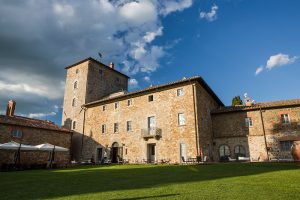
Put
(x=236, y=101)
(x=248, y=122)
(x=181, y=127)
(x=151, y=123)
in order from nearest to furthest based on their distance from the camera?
(x=181, y=127) → (x=248, y=122) → (x=151, y=123) → (x=236, y=101)

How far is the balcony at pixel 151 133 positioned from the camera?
21922 mm

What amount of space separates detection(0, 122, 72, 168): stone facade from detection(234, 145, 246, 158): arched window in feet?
62.1

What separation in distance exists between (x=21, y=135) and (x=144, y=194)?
21.6 meters

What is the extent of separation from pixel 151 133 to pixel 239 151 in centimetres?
956

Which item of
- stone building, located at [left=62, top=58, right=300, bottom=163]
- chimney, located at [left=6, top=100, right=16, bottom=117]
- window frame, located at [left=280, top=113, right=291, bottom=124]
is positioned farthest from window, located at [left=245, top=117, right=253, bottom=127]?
chimney, located at [left=6, top=100, right=16, bottom=117]

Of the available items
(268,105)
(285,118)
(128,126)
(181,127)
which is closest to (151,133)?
(181,127)

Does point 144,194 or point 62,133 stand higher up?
point 62,133

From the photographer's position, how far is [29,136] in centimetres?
2361

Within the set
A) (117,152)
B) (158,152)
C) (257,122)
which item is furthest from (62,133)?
(257,122)

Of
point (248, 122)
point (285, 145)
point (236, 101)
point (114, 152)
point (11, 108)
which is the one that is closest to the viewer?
point (285, 145)

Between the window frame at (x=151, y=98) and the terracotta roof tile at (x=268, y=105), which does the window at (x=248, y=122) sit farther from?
the window frame at (x=151, y=98)

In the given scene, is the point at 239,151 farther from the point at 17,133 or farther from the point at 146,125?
the point at 17,133

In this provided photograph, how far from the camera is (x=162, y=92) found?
909 inches

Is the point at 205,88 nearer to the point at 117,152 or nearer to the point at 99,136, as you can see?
the point at 117,152
